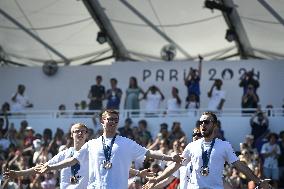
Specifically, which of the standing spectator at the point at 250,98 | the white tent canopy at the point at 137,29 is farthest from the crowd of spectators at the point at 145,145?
the white tent canopy at the point at 137,29

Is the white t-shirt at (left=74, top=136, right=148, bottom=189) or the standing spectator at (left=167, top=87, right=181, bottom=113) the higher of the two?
the standing spectator at (left=167, top=87, right=181, bottom=113)

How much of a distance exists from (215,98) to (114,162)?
46.5 feet

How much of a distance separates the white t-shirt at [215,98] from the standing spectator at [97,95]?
313 centimetres

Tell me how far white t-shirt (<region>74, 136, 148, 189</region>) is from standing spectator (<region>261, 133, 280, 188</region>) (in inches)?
395

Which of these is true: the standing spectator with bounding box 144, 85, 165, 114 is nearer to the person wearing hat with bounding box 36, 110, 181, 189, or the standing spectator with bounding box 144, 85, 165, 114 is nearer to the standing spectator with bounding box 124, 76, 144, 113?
the standing spectator with bounding box 124, 76, 144, 113

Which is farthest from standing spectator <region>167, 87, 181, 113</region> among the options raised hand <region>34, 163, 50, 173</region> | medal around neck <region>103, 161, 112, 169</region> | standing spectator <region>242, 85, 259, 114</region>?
medal around neck <region>103, 161, 112, 169</region>

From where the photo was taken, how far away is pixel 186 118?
25.9 meters

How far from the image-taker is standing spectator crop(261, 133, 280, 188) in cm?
2198

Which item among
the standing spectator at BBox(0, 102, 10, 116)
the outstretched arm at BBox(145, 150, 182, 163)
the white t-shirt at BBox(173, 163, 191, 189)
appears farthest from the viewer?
the standing spectator at BBox(0, 102, 10, 116)

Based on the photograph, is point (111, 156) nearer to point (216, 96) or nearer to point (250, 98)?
point (250, 98)

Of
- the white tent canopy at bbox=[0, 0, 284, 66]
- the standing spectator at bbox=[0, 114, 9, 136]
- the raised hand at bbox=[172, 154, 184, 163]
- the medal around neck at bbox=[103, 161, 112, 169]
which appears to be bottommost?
the medal around neck at bbox=[103, 161, 112, 169]

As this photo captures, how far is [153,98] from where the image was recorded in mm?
26734

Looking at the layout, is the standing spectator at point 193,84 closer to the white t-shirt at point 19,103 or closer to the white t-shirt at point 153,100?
the white t-shirt at point 153,100

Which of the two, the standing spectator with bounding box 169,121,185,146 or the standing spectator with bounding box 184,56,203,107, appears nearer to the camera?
the standing spectator with bounding box 169,121,185,146
